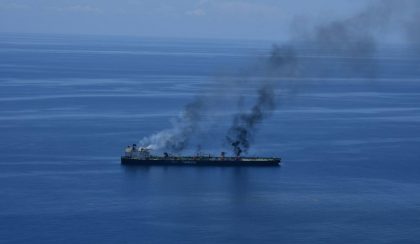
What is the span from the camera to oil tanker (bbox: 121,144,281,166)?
69.9 metres

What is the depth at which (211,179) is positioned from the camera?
215ft

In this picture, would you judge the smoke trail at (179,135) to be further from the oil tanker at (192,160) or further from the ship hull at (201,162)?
the ship hull at (201,162)

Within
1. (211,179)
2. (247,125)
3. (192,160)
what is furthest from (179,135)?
(211,179)

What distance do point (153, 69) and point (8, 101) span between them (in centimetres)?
7021

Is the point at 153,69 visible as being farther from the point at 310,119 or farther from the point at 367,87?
the point at 310,119

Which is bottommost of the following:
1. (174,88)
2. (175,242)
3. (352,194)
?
(175,242)

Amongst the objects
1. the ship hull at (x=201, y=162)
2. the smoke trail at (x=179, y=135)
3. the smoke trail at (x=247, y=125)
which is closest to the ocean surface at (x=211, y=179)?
the ship hull at (x=201, y=162)

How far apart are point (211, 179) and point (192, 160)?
16.3 ft

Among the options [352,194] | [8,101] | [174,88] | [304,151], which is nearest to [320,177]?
[352,194]

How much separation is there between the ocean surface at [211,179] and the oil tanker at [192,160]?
1.03 m

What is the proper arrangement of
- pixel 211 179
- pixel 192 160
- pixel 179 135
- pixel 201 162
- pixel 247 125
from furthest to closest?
pixel 247 125
pixel 179 135
pixel 192 160
pixel 201 162
pixel 211 179

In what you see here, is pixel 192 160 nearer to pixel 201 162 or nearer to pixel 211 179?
pixel 201 162

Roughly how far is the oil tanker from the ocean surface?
1.03 meters

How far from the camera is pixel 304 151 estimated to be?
76.0 m
